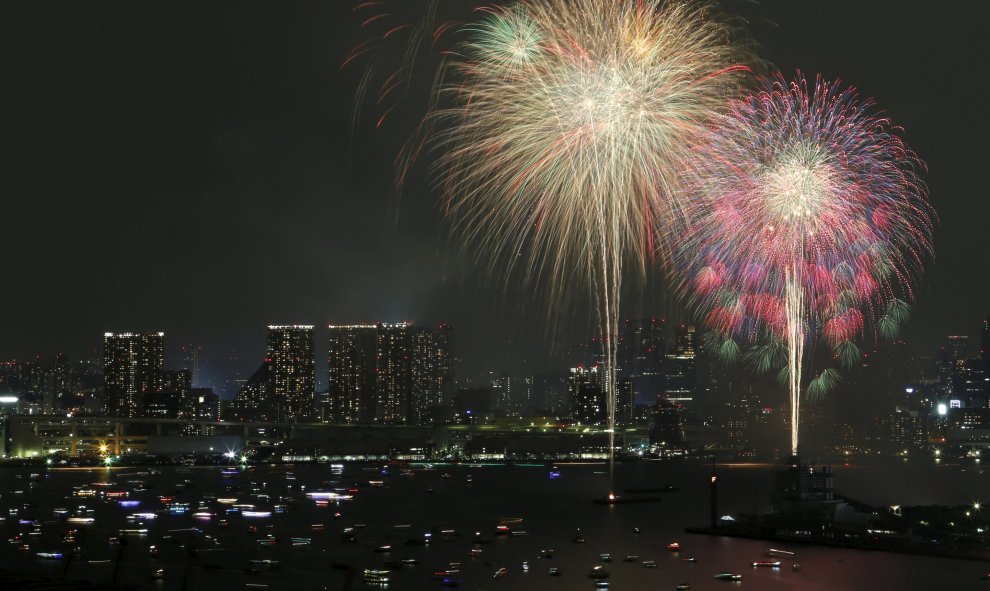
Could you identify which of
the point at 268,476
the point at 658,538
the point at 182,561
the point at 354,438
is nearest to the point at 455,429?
the point at 354,438

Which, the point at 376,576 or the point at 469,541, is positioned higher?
the point at 376,576

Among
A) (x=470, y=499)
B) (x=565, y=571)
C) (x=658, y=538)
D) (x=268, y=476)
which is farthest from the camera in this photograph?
(x=268, y=476)

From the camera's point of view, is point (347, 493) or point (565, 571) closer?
point (565, 571)

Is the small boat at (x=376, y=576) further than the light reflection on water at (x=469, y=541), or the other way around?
the light reflection on water at (x=469, y=541)

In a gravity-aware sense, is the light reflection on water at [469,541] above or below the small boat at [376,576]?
below

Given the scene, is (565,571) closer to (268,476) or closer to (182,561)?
(182,561)

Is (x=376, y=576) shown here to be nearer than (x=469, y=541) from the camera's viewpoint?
Yes

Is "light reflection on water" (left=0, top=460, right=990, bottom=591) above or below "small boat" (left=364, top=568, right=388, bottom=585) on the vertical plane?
below

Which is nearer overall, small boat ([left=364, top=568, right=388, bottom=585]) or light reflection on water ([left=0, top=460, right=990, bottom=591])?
small boat ([left=364, top=568, right=388, bottom=585])
